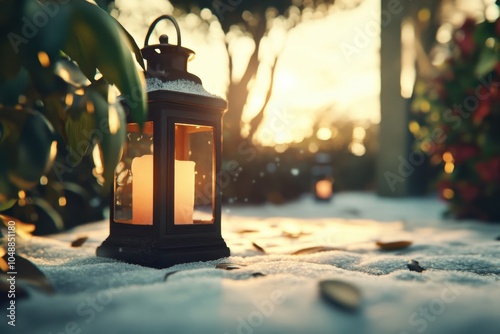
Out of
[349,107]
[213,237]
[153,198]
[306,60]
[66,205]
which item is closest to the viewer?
[153,198]

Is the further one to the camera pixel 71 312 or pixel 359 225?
pixel 359 225

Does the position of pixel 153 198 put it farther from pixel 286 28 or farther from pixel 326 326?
pixel 286 28

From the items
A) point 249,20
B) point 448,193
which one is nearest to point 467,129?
point 448,193

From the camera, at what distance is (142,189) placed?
2115mm

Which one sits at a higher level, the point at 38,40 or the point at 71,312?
the point at 38,40

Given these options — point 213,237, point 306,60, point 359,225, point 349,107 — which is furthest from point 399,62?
point 213,237

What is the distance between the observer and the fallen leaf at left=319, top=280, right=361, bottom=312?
1.33 meters

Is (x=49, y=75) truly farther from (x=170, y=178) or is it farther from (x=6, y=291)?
(x=170, y=178)

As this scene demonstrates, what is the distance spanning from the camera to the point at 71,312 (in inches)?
50.1

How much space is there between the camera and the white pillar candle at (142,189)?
2096 millimetres

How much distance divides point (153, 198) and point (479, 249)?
5.75 feet

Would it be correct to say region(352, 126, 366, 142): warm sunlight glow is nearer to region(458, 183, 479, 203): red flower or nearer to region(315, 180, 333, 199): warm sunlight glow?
region(315, 180, 333, 199): warm sunlight glow

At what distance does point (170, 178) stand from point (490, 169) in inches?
128

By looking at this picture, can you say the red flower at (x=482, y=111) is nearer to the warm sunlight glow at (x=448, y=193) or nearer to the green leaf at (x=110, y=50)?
the warm sunlight glow at (x=448, y=193)
